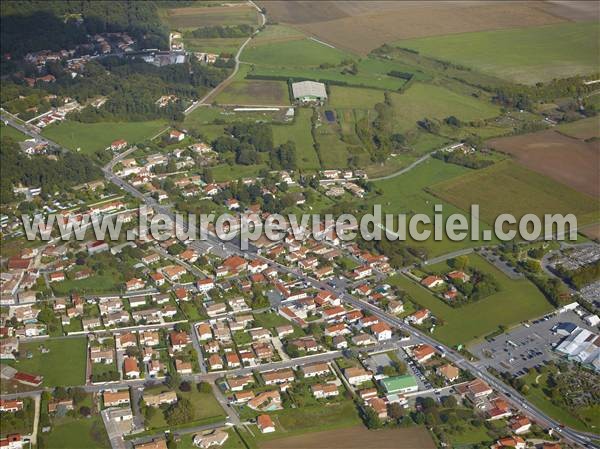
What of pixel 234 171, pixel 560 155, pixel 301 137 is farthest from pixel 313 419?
pixel 560 155

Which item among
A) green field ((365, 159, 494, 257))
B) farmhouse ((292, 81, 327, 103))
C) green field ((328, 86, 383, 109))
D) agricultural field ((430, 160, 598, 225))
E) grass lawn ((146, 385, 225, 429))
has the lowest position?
grass lawn ((146, 385, 225, 429))

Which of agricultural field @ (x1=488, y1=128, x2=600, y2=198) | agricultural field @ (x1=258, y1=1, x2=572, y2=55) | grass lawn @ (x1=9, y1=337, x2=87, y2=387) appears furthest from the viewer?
agricultural field @ (x1=258, y1=1, x2=572, y2=55)

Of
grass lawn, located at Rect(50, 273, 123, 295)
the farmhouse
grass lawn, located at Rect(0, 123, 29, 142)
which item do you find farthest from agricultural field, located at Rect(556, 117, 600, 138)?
grass lawn, located at Rect(0, 123, 29, 142)

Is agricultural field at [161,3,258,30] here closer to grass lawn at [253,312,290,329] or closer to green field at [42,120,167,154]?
green field at [42,120,167,154]

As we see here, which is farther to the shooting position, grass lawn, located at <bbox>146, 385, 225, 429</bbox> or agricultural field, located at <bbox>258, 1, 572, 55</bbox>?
agricultural field, located at <bbox>258, 1, 572, 55</bbox>

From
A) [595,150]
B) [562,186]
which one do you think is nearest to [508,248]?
[562,186]
